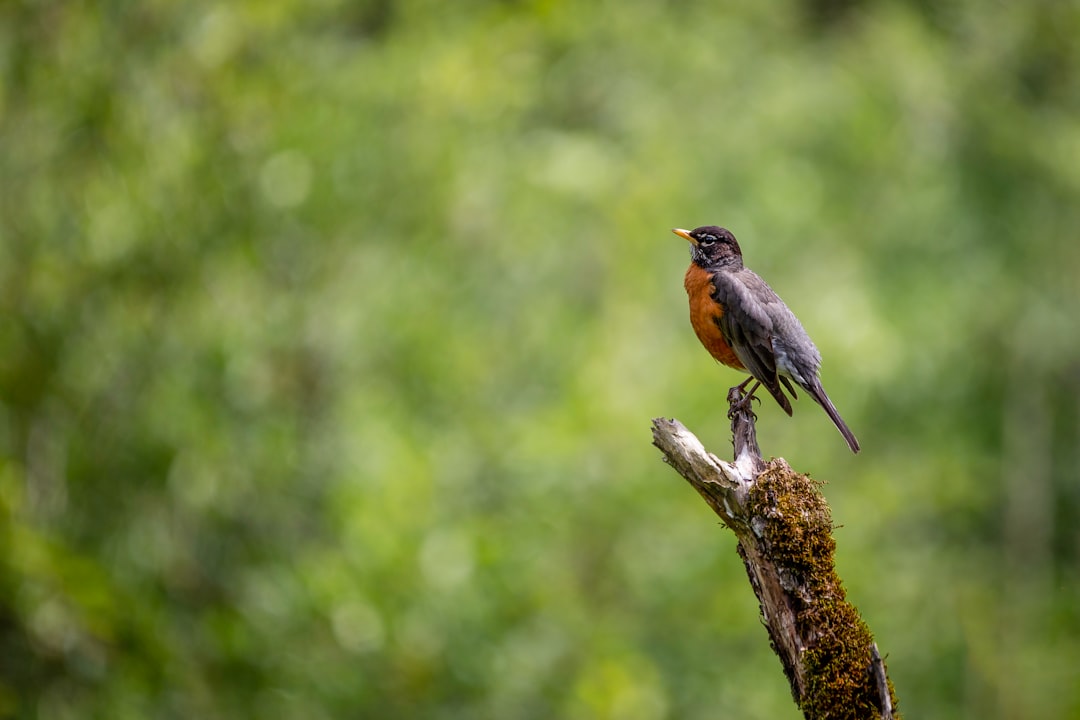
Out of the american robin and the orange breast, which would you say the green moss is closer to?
the american robin

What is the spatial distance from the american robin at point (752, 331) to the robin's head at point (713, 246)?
0.12 meters

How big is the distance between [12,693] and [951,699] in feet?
28.9

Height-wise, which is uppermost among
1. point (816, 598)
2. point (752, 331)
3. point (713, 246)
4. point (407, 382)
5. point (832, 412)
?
point (407, 382)

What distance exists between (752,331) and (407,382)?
324 centimetres

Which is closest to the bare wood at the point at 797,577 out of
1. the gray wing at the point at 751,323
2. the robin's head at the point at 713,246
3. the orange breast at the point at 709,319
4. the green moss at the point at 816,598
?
the green moss at the point at 816,598

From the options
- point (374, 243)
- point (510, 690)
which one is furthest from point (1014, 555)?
point (374, 243)

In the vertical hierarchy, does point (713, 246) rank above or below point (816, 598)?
above

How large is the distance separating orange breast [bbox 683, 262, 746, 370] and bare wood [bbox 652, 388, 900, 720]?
149cm

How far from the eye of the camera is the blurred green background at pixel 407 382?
17.5ft

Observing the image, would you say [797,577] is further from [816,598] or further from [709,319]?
[709,319]

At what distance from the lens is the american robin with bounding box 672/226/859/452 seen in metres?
4.46

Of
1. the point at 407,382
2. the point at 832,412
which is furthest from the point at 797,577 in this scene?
the point at 407,382

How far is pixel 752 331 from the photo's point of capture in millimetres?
4477

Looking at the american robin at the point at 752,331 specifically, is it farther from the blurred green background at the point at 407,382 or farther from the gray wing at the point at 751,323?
the blurred green background at the point at 407,382
